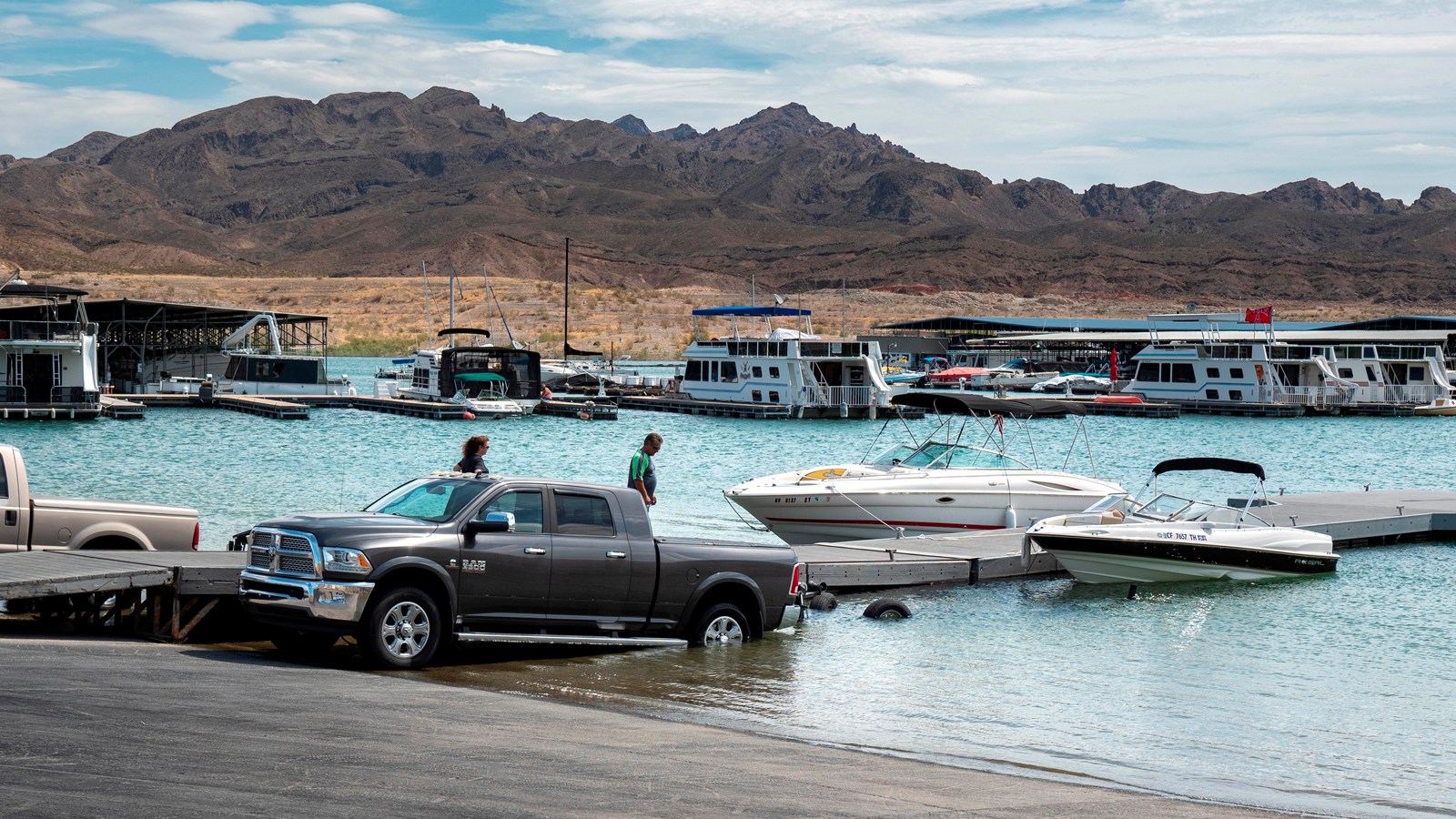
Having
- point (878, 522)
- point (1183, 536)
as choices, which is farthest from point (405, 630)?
point (878, 522)

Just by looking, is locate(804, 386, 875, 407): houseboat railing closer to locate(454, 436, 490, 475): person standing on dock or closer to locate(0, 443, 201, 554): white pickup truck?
locate(454, 436, 490, 475): person standing on dock

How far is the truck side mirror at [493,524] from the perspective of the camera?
13.6 metres

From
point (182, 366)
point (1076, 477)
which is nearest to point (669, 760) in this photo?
point (1076, 477)

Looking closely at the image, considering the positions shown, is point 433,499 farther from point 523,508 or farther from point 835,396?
point 835,396

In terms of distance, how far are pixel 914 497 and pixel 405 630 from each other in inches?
569

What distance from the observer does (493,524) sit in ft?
44.5

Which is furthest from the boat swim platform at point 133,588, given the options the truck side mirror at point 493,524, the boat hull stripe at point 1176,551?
the boat hull stripe at point 1176,551

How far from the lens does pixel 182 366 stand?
83125mm

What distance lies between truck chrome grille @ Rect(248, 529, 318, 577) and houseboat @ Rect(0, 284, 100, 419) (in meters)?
51.7

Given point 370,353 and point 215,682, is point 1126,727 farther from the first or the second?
point 370,353

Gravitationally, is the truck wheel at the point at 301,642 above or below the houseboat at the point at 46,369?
below

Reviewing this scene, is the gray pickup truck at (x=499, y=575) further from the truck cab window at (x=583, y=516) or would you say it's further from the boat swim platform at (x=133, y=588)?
the boat swim platform at (x=133, y=588)

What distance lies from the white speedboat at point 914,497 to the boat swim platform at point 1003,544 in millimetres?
798

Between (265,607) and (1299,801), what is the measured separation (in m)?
8.85
